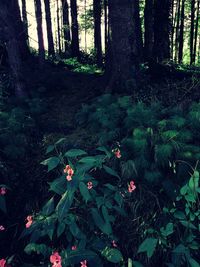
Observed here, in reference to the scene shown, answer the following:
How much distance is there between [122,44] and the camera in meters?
7.51

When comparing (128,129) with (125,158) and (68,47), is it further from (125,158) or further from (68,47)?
(68,47)

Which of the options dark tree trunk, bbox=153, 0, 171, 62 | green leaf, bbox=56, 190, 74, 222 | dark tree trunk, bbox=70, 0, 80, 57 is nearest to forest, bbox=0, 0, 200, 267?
green leaf, bbox=56, 190, 74, 222

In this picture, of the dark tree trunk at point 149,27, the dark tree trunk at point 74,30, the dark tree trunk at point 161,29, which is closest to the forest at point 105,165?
the dark tree trunk at point 161,29

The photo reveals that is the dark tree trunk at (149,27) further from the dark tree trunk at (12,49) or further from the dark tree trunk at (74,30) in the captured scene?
the dark tree trunk at (12,49)

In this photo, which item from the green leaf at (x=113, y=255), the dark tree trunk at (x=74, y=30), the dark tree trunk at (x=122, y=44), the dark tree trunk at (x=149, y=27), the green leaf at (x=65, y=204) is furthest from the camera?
the dark tree trunk at (x=74, y=30)

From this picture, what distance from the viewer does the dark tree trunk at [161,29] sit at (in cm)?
1468

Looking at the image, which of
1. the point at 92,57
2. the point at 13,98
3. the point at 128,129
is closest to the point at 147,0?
the point at 92,57

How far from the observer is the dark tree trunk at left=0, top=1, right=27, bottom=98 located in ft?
25.1

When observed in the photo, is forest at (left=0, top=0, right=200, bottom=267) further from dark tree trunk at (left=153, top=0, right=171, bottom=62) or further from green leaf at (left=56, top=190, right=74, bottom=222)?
dark tree trunk at (left=153, top=0, right=171, bottom=62)

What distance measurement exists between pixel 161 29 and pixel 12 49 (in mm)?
9176

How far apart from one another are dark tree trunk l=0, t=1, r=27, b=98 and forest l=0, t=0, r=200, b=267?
25 mm

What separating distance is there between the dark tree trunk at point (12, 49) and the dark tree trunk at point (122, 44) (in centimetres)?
222

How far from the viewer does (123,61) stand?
7.57 meters

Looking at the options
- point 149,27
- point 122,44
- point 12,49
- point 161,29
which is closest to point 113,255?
point 122,44
